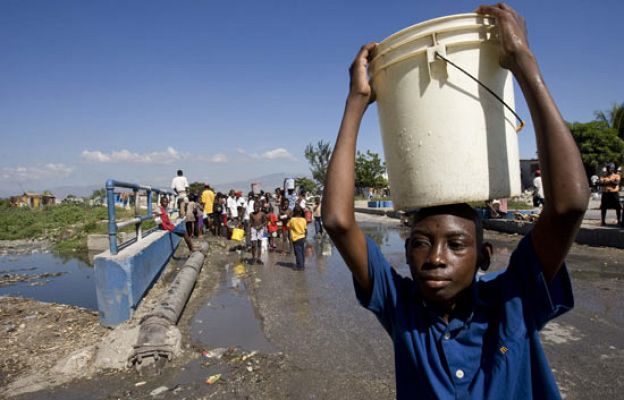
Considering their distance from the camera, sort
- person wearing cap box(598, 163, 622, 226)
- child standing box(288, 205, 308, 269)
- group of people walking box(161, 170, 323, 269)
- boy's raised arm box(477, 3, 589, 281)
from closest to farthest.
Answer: boy's raised arm box(477, 3, 589, 281)
child standing box(288, 205, 308, 269)
group of people walking box(161, 170, 323, 269)
person wearing cap box(598, 163, 622, 226)

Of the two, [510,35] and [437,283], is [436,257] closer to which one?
[437,283]

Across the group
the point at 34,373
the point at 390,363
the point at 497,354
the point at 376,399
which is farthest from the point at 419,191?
the point at 34,373

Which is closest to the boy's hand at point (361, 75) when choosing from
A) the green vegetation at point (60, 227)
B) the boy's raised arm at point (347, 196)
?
the boy's raised arm at point (347, 196)

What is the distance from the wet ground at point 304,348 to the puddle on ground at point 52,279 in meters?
2.32

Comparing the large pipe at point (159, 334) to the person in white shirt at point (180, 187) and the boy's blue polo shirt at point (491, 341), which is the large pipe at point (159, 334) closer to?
the boy's blue polo shirt at point (491, 341)

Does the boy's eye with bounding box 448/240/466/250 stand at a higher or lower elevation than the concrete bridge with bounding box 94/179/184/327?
higher

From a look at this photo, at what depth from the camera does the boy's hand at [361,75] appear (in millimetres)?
1659

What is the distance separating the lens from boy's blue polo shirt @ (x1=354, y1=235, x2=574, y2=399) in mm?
1390

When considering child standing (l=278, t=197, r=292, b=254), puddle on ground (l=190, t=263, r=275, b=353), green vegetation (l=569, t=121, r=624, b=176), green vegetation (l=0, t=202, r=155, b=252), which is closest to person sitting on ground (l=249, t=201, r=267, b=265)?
child standing (l=278, t=197, r=292, b=254)

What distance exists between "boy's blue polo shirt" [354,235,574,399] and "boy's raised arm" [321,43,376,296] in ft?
0.34

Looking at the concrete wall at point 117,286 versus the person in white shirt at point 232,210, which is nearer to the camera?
the concrete wall at point 117,286

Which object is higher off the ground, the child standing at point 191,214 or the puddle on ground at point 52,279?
the child standing at point 191,214

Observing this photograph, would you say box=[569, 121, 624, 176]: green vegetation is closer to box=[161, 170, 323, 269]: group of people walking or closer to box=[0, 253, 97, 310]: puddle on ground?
box=[161, 170, 323, 269]: group of people walking

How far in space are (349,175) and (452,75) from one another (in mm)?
507
